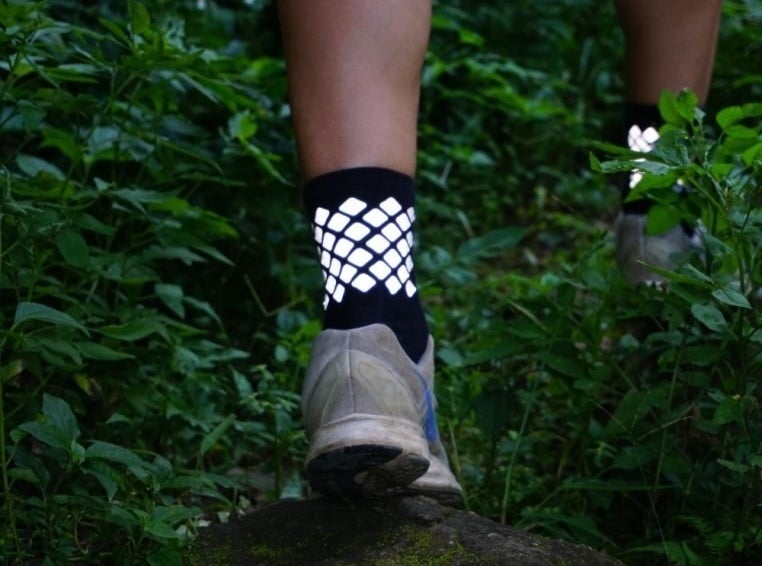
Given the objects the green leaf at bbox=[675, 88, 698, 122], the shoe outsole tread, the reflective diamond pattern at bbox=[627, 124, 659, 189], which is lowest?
the shoe outsole tread

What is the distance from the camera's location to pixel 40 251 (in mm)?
1768

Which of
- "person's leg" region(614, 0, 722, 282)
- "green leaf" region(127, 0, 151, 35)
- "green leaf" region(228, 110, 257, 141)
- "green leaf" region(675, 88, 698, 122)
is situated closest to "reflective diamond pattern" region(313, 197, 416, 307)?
"green leaf" region(675, 88, 698, 122)

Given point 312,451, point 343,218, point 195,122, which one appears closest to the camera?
point 312,451

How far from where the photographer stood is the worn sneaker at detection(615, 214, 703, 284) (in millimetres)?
2148

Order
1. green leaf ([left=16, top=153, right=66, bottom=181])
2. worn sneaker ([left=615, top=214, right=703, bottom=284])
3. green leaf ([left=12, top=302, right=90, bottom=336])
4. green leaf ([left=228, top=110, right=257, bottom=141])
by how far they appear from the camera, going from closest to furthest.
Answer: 1. green leaf ([left=12, top=302, right=90, bottom=336])
2. green leaf ([left=16, top=153, right=66, bottom=181])
3. worn sneaker ([left=615, top=214, right=703, bottom=284])
4. green leaf ([left=228, top=110, right=257, bottom=141])

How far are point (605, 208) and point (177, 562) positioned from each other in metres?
2.80

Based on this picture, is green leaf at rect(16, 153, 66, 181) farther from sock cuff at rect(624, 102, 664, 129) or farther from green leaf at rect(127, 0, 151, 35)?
sock cuff at rect(624, 102, 664, 129)

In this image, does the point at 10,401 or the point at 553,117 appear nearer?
the point at 10,401

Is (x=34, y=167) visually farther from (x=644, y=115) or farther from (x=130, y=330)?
(x=644, y=115)

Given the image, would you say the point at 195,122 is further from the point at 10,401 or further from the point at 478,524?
the point at 478,524

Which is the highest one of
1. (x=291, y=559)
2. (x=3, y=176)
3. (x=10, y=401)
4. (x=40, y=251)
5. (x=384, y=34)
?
(x=384, y=34)

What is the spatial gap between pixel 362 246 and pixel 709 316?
0.51m

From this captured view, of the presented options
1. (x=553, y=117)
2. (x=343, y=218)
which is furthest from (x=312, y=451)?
(x=553, y=117)

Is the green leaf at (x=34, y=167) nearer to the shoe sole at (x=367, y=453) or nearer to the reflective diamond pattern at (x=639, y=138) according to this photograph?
the shoe sole at (x=367, y=453)
